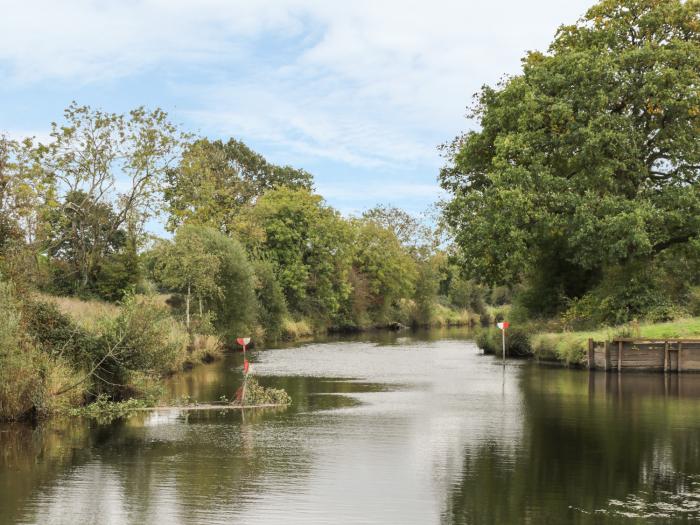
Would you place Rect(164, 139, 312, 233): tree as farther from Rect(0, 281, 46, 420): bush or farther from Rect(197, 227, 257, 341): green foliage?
Rect(0, 281, 46, 420): bush

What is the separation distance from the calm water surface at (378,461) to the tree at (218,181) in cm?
2943

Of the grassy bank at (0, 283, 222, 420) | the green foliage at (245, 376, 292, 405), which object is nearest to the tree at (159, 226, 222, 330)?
the grassy bank at (0, 283, 222, 420)

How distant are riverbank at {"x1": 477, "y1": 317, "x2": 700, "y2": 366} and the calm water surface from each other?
8741mm

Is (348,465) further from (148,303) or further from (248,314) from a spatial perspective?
(248,314)

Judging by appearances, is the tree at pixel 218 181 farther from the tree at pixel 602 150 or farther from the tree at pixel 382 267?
the tree at pixel 602 150

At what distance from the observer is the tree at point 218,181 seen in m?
58.4

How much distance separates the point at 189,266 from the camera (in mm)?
49625

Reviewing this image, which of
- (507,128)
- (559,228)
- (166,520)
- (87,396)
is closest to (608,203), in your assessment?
(559,228)

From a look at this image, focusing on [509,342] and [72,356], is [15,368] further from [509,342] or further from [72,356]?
[509,342]

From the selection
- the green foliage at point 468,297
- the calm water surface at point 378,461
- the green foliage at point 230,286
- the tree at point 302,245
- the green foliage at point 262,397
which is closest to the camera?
the calm water surface at point 378,461

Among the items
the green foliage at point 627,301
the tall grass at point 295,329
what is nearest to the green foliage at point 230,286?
the tall grass at point 295,329

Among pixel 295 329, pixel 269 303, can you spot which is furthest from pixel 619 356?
pixel 295 329

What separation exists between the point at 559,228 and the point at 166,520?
33243mm

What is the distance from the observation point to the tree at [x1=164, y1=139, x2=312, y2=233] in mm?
58372
